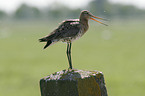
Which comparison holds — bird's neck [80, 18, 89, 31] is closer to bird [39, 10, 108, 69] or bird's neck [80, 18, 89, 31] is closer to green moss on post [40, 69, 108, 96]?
bird [39, 10, 108, 69]

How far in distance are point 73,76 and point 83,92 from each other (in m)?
0.26

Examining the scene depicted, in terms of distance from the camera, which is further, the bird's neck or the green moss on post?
the bird's neck

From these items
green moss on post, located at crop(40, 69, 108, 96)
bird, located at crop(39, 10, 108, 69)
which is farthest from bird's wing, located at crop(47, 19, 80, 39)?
green moss on post, located at crop(40, 69, 108, 96)

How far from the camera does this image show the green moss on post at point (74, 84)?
369cm

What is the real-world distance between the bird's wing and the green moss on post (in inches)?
33.3

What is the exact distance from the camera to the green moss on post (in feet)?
12.1

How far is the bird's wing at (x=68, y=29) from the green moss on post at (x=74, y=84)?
0.84 m

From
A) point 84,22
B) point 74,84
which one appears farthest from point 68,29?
point 74,84

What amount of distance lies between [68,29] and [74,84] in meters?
1.25

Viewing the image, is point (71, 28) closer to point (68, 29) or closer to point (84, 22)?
point (68, 29)

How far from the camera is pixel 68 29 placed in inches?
184

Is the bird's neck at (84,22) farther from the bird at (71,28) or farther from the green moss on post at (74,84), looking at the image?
the green moss on post at (74,84)

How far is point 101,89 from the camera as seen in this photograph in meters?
3.93

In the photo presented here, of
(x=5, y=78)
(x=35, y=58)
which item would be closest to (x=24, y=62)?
(x=35, y=58)
